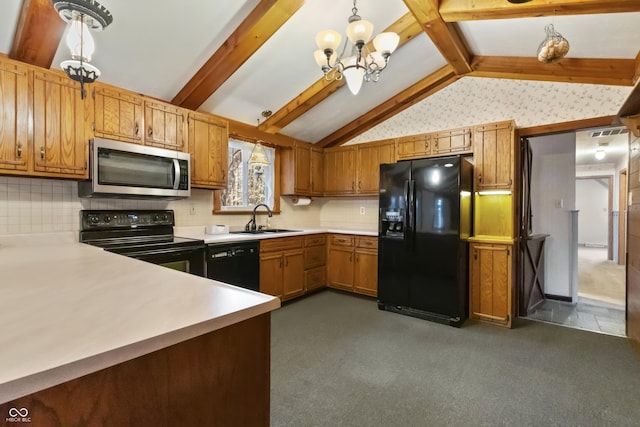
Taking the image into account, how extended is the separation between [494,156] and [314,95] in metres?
2.18

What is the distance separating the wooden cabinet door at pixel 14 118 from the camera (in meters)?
2.09

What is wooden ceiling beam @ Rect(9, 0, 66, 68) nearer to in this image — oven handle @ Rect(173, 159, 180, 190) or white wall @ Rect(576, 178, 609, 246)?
oven handle @ Rect(173, 159, 180, 190)

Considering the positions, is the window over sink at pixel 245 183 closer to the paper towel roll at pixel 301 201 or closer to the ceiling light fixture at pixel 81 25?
the paper towel roll at pixel 301 201

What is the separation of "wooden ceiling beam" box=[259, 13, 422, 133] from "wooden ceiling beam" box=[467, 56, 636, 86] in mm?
1125

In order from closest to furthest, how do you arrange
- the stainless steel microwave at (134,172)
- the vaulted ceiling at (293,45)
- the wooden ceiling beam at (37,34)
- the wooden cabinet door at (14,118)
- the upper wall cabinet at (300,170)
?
the wooden ceiling beam at (37,34), the wooden cabinet door at (14,118), the vaulted ceiling at (293,45), the stainless steel microwave at (134,172), the upper wall cabinet at (300,170)

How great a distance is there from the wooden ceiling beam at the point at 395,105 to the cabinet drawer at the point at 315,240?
5.01 ft

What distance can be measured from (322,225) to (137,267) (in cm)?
402

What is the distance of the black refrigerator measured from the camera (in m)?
3.24

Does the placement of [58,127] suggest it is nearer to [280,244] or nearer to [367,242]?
[280,244]

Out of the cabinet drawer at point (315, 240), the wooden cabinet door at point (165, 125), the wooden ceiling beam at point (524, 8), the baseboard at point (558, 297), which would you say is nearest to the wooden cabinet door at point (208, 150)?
the wooden cabinet door at point (165, 125)

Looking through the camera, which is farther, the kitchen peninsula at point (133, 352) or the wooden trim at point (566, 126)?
the wooden trim at point (566, 126)

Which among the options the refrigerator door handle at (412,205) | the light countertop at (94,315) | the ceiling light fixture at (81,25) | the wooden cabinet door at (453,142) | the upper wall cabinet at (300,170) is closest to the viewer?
the light countertop at (94,315)

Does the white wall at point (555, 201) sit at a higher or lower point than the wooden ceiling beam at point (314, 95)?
lower

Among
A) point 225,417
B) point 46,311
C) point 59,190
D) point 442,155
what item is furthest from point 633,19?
point 59,190
